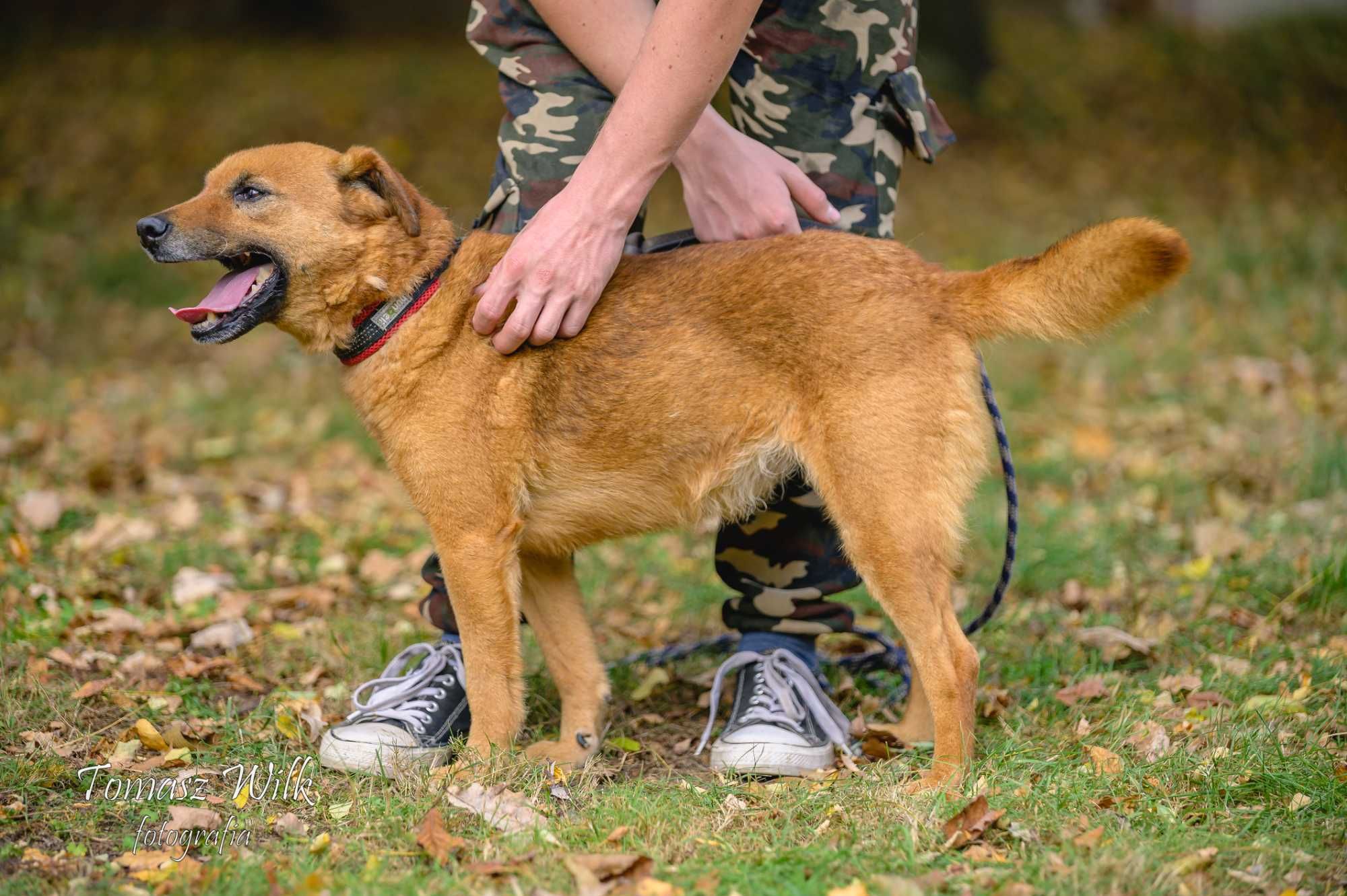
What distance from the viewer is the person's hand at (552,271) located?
3.23 m

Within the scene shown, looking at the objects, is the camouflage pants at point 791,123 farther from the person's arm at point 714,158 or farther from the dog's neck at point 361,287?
the dog's neck at point 361,287

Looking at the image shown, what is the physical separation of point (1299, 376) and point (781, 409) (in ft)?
17.8

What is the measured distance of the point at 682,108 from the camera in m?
3.20

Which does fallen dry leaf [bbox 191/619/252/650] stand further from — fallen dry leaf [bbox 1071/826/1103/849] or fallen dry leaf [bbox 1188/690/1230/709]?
fallen dry leaf [bbox 1188/690/1230/709]

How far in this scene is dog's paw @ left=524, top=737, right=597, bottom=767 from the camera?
3514 mm

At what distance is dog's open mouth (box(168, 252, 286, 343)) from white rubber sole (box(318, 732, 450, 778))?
118 centimetres

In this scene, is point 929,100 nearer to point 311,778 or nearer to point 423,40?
point 311,778

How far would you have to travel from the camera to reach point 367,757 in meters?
3.34

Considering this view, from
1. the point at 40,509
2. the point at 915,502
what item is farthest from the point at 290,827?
the point at 40,509

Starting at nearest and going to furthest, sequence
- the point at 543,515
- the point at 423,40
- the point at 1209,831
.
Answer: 1. the point at 1209,831
2. the point at 543,515
3. the point at 423,40

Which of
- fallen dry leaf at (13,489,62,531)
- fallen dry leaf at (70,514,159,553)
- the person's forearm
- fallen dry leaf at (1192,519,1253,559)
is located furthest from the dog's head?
fallen dry leaf at (1192,519,1253,559)

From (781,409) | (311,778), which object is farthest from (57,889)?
(781,409)

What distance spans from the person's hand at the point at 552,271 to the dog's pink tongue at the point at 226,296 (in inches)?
26.3

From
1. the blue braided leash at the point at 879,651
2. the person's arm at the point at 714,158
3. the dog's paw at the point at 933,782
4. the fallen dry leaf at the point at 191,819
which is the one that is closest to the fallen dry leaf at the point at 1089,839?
the dog's paw at the point at 933,782
